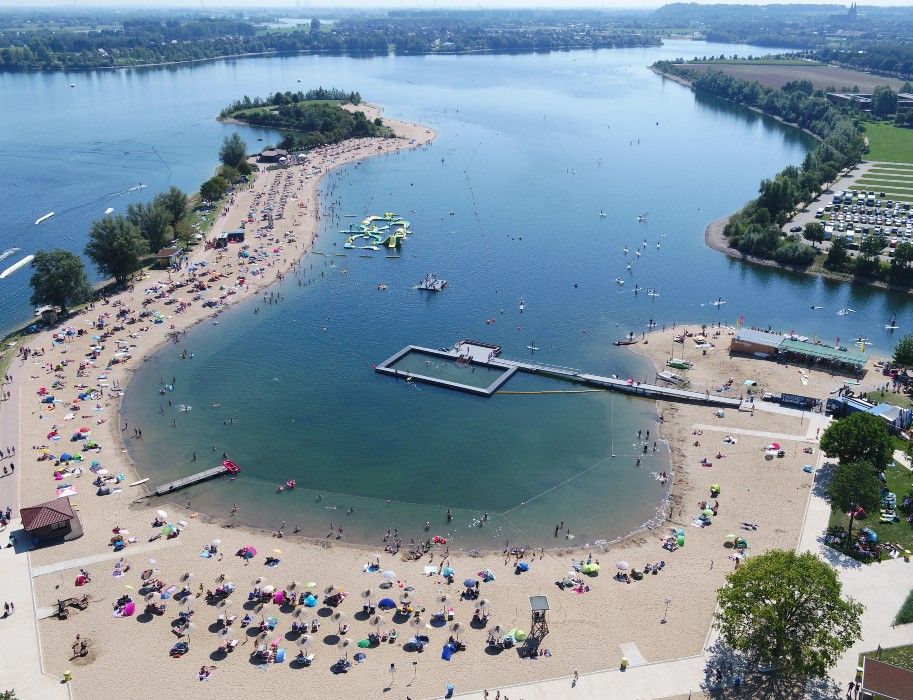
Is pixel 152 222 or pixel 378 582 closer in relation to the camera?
pixel 378 582

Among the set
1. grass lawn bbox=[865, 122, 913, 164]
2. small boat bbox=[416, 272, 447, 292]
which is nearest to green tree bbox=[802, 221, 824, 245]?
small boat bbox=[416, 272, 447, 292]

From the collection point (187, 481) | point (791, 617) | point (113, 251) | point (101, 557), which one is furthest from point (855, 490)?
point (113, 251)

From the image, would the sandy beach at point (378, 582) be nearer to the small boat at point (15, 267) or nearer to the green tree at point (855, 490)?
the green tree at point (855, 490)

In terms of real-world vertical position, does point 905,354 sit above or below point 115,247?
below

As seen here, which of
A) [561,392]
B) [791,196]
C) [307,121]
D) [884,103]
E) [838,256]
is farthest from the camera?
[884,103]

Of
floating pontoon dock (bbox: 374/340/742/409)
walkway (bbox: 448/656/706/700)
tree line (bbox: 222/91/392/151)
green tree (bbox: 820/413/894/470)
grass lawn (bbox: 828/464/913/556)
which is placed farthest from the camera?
tree line (bbox: 222/91/392/151)

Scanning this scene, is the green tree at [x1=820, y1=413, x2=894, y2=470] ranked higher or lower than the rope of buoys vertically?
higher

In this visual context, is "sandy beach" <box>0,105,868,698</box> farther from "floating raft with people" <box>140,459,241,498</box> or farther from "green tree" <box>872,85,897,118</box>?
"green tree" <box>872,85,897,118</box>

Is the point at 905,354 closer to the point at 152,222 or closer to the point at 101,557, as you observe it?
the point at 101,557
